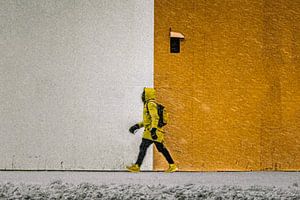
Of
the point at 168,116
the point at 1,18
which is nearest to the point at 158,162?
the point at 168,116

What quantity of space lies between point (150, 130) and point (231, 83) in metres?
2.19

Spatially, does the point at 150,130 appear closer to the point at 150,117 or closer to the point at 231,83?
the point at 150,117

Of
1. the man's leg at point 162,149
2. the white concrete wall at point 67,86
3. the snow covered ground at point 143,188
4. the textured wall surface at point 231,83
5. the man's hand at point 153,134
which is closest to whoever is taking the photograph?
the snow covered ground at point 143,188

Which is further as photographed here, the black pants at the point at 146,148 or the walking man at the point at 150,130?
the black pants at the point at 146,148

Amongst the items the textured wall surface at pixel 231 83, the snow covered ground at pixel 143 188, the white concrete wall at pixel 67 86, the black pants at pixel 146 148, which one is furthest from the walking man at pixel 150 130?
the snow covered ground at pixel 143 188

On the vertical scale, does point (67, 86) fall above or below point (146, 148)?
above

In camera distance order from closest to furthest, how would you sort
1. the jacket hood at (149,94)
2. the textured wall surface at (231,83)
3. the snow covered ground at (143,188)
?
the snow covered ground at (143,188)
the jacket hood at (149,94)
the textured wall surface at (231,83)

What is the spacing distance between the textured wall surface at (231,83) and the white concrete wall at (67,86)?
2.40 feet

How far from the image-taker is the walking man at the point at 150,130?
1231 cm

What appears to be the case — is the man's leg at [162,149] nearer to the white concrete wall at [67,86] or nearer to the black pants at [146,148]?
the black pants at [146,148]

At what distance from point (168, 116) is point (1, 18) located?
3.76m

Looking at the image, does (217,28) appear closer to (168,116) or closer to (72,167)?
(168,116)

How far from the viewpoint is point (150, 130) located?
40.7 ft

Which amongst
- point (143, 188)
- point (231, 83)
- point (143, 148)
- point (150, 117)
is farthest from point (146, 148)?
point (143, 188)
